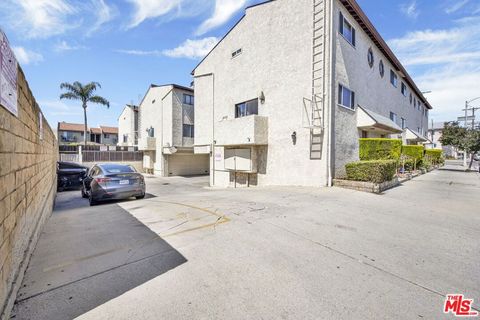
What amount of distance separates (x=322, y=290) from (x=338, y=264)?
763mm

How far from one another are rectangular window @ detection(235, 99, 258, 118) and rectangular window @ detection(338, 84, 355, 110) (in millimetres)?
4885

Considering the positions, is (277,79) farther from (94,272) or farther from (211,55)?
(94,272)

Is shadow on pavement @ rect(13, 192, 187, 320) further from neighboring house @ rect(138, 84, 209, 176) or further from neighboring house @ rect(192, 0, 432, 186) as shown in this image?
neighboring house @ rect(138, 84, 209, 176)

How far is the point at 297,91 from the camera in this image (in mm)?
11641

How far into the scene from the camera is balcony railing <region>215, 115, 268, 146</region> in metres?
12.5

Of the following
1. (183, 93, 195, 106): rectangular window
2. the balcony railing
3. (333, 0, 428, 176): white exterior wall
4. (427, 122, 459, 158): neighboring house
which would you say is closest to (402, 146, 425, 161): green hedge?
(333, 0, 428, 176): white exterior wall

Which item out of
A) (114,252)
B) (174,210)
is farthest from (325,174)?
(114,252)

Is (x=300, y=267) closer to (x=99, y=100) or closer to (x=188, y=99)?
(x=188, y=99)

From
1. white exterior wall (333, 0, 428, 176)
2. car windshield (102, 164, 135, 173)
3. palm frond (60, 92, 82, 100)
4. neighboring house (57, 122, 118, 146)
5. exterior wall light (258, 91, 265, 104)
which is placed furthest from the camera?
neighboring house (57, 122, 118, 146)

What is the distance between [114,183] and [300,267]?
7.31 m

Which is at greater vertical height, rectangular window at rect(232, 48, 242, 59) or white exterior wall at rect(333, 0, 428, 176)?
rectangular window at rect(232, 48, 242, 59)

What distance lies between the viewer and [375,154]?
1268 centimetres

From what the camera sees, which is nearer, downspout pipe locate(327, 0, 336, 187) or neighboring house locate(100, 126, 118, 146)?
downspout pipe locate(327, 0, 336, 187)

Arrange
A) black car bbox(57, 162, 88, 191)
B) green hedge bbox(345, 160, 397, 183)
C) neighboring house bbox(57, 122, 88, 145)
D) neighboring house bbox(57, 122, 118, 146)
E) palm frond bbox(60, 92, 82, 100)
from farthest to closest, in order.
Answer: neighboring house bbox(57, 122, 118, 146) < neighboring house bbox(57, 122, 88, 145) < palm frond bbox(60, 92, 82, 100) < black car bbox(57, 162, 88, 191) < green hedge bbox(345, 160, 397, 183)
